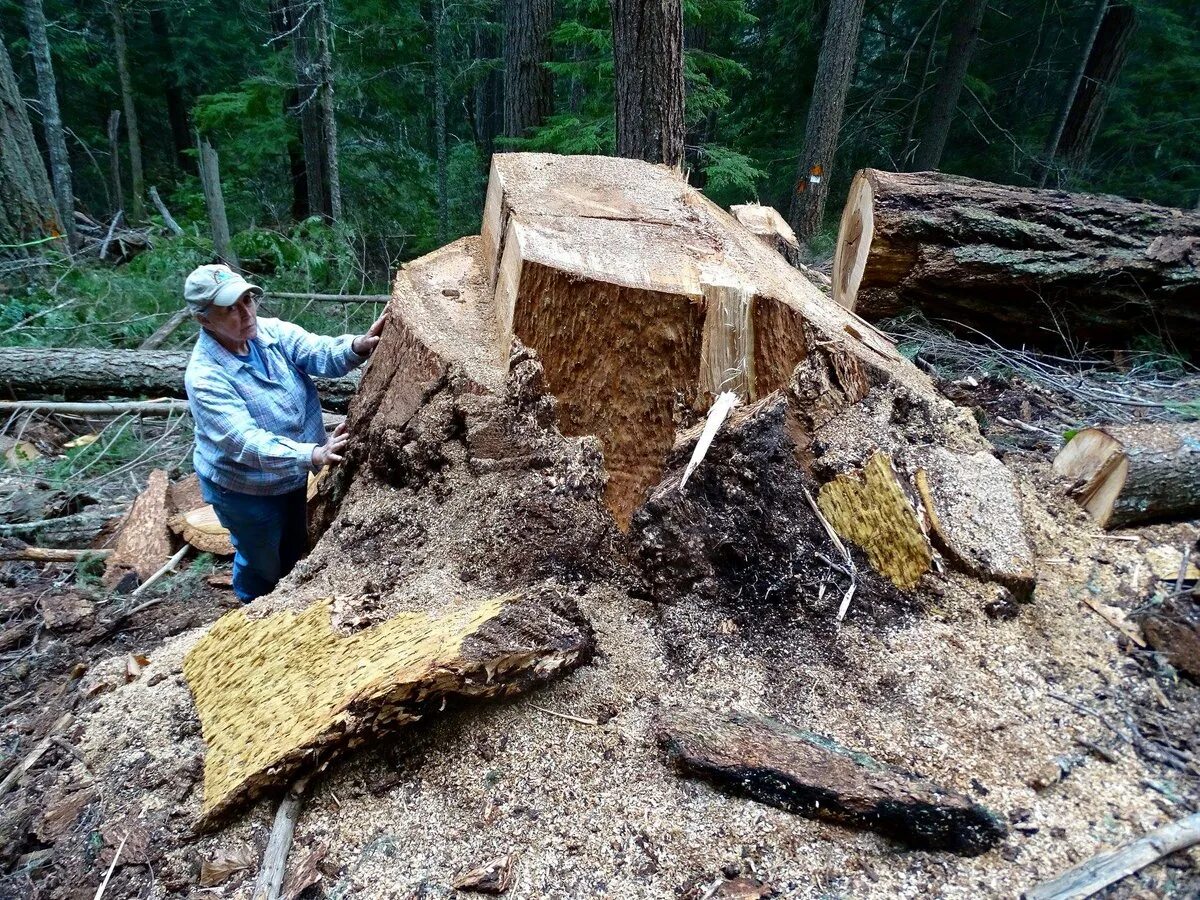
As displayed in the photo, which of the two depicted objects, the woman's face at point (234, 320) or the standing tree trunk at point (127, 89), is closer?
the woman's face at point (234, 320)

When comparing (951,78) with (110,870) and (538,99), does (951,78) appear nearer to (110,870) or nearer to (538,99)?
(538,99)

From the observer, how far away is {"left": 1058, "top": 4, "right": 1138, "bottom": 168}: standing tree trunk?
947 cm

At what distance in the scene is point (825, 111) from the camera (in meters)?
7.85

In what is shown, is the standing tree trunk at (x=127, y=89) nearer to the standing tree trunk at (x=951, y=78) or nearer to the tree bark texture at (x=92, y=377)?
the tree bark texture at (x=92, y=377)

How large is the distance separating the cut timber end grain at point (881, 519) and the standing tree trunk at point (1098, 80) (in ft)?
37.6

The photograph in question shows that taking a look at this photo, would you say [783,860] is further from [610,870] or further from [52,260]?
[52,260]

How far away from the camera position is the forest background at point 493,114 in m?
6.34

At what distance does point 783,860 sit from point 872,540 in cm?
85

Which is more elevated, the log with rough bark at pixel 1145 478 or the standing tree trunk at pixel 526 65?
the standing tree trunk at pixel 526 65

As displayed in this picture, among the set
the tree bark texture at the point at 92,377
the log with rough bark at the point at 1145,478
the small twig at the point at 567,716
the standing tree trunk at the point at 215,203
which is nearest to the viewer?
the small twig at the point at 567,716

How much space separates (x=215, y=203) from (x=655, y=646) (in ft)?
22.1

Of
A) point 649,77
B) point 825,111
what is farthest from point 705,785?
point 825,111

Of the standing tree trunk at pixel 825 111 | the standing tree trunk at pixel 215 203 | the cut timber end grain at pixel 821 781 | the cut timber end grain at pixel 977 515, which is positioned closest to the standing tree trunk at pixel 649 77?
the cut timber end grain at pixel 977 515

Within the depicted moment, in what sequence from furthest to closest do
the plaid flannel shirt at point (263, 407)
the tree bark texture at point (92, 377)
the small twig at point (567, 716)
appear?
1. the tree bark texture at point (92, 377)
2. the plaid flannel shirt at point (263, 407)
3. the small twig at point (567, 716)
